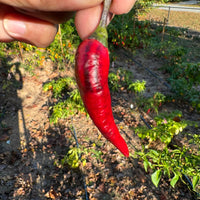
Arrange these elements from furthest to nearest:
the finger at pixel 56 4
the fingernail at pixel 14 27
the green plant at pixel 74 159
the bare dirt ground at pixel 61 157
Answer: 1. the green plant at pixel 74 159
2. the bare dirt ground at pixel 61 157
3. the fingernail at pixel 14 27
4. the finger at pixel 56 4

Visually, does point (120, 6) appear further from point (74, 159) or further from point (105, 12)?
point (74, 159)

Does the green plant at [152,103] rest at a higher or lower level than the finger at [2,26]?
lower

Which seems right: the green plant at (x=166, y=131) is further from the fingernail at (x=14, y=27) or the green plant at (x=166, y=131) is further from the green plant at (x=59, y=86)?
the green plant at (x=59, y=86)

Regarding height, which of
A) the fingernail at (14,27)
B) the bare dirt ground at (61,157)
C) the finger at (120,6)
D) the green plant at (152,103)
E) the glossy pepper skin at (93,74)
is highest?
the finger at (120,6)

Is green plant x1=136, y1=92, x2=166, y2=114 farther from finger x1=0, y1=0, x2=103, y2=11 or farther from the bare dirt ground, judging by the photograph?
finger x1=0, y1=0, x2=103, y2=11

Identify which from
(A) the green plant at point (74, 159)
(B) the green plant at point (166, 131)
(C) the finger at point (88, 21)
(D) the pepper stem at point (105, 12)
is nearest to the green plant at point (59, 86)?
(A) the green plant at point (74, 159)

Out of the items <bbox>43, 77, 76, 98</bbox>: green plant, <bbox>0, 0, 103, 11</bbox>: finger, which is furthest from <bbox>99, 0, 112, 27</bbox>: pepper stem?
<bbox>43, 77, 76, 98</bbox>: green plant

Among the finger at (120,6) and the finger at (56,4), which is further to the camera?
the finger at (120,6)
